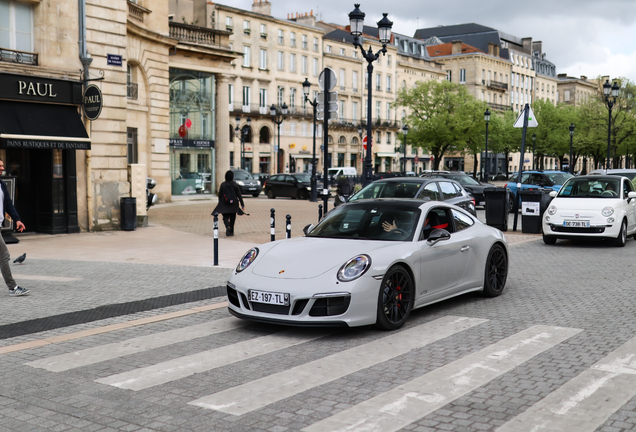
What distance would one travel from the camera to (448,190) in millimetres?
16875

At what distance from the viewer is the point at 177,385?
5.43 m

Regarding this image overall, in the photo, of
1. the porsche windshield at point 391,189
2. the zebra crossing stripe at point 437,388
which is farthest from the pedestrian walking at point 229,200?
the zebra crossing stripe at point 437,388

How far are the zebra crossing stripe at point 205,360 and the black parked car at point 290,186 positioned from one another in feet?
104

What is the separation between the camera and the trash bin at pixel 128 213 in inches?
754

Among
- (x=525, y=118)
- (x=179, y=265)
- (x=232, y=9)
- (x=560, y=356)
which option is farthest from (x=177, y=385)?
(x=232, y=9)

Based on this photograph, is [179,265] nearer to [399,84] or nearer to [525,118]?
[525,118]

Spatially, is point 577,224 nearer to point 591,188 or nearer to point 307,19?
point 591,188

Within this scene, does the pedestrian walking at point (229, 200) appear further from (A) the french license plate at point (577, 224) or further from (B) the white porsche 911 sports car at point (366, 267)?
(B) the white porsche 911 sports car at point (366, 267)

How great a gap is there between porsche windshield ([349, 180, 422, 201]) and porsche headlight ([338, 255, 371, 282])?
8.51 m

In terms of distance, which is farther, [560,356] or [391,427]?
[560,356]

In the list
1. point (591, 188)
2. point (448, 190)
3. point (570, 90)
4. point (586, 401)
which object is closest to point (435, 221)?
point (586, 401)

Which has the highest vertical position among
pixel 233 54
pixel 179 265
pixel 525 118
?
pixel 233 54

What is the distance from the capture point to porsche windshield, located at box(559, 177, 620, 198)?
16.4m

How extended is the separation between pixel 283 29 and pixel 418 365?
71135mm
